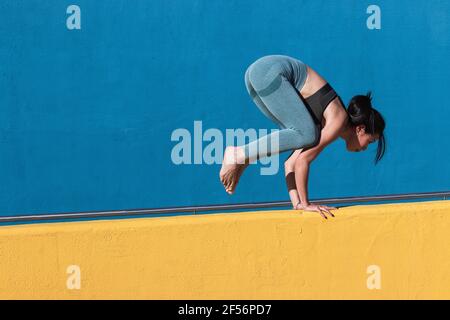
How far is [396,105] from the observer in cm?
527

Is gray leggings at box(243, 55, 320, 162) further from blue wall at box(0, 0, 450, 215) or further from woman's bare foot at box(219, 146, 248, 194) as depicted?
blue wall at box(0, 0, 450, 215)

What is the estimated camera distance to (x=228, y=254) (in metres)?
3.27

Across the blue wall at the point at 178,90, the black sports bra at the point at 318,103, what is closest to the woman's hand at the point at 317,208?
the black sports bra at the point at 318,103

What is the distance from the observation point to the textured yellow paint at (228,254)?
3.25 metres

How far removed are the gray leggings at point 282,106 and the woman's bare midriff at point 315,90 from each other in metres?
0.04

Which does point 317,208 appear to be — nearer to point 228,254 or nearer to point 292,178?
point 292,178

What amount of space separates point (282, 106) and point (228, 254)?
0.70 metres

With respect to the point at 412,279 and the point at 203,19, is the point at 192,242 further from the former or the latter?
the point at 203,19

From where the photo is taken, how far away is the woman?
10.7 ft

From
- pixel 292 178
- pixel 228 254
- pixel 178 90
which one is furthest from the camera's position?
pixel 178 90

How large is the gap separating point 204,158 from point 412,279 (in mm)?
2134

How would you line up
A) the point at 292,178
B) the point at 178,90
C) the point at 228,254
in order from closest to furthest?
the point at 228,254, the point at 292,178, the point at 178,90

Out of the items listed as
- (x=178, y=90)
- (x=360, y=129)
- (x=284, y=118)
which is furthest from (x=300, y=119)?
(x=178, y=90)

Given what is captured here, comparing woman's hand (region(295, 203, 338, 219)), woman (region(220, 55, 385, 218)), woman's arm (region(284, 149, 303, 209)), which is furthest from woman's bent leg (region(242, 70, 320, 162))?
woman's hand (region(295, 203, 338, 219))
